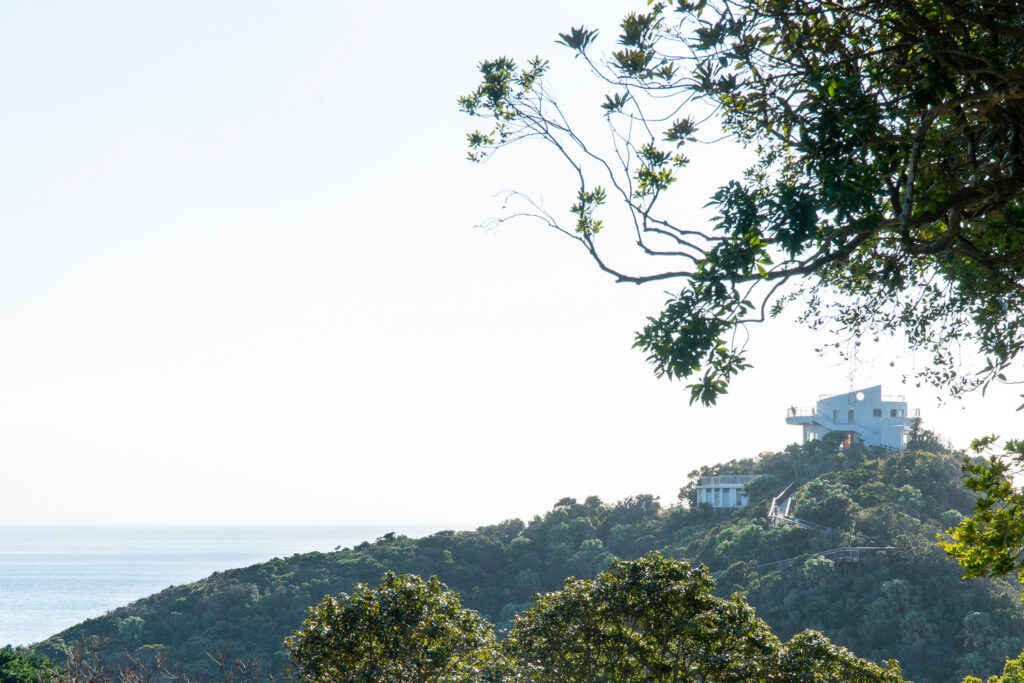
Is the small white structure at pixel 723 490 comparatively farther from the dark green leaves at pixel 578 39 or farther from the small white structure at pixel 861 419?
the dark green leaves at pixel 578 39

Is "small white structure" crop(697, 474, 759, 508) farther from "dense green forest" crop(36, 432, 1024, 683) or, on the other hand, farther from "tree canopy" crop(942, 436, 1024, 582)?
"tree canopy" crop(942, 436, 1024, 582)

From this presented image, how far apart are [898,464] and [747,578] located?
1263 cm

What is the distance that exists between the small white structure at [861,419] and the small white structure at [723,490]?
21.7 feet

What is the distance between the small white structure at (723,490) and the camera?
46.8 metres

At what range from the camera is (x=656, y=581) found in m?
11.8

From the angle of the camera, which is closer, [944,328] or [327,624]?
[944,328]

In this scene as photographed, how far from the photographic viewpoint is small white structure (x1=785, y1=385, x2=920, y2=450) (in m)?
50.3

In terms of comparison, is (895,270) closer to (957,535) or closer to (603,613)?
(957,535)

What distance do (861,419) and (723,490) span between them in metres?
10.3

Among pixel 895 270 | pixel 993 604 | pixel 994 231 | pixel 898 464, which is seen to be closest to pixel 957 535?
pixel 994 231

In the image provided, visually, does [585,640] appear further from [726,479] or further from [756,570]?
[726,479]

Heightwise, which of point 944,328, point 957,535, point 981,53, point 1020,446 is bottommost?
point 957,535

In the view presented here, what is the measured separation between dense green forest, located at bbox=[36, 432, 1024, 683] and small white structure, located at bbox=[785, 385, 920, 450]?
3237mm

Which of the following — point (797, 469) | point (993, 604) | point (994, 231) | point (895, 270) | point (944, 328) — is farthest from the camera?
point (797, 469)
